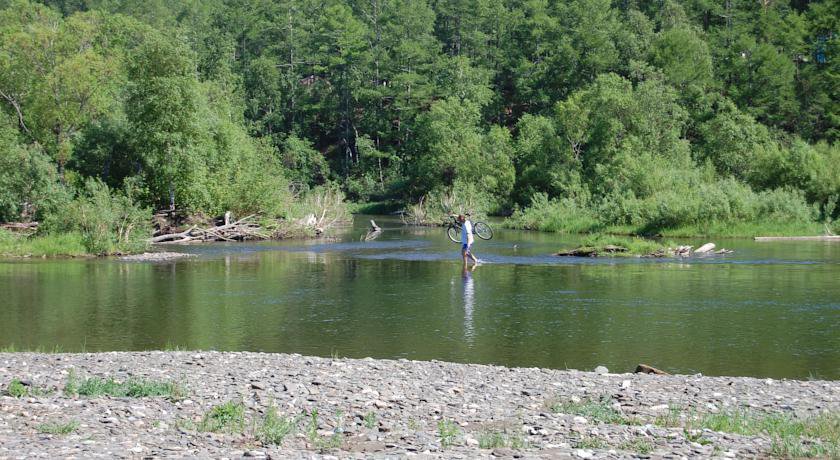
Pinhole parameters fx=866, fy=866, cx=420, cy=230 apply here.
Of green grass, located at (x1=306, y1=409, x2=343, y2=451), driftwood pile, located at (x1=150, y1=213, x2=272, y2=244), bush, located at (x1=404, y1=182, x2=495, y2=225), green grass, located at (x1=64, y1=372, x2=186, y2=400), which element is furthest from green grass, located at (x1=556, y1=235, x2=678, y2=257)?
green grass, located at (x1=306, y1=409, x2=343, y2=451)

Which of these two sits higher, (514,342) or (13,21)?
(13,21)

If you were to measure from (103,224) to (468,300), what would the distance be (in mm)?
23043

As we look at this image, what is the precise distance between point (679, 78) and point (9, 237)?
72870 millimetres

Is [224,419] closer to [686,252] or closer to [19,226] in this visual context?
[686,252]

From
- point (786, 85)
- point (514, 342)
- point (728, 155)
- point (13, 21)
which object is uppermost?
point (13, 21)

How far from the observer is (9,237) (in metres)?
44.7

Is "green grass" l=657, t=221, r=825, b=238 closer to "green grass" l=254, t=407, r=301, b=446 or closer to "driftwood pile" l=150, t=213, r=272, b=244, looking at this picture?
"driftwood pile" l=150, t=213, r=272, b=244

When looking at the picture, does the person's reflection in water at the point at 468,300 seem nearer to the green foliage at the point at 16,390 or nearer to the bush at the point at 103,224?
the green foliage at the point at 16,390

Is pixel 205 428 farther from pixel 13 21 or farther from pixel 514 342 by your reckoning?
pixel 13 21

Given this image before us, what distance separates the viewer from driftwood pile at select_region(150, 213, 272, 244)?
53594 mm

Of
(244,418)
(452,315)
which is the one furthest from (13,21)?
(244,418)

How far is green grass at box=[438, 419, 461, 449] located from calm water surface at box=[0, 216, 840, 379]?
283 inches

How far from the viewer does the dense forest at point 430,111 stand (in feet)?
184

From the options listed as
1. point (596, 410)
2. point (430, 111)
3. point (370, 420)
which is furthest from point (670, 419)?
point (430, 111)
